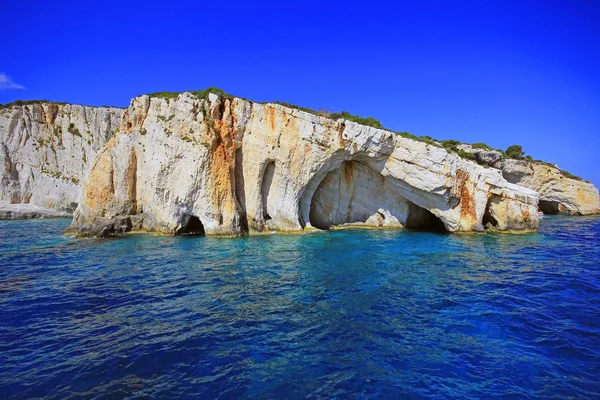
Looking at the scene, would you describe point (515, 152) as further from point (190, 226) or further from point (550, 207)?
point (190, 226)

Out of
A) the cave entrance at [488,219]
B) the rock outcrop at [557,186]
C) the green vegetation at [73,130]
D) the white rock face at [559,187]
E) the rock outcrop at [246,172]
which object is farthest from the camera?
the green vegetation at [73,130]

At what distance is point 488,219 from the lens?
28.8 m

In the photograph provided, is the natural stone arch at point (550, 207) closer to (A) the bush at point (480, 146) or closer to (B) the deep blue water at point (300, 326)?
(A) the bush at point (480, 146)

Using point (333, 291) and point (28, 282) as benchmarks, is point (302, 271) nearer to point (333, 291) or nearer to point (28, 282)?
point (333, 291)

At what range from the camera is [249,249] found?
20266 millimetres

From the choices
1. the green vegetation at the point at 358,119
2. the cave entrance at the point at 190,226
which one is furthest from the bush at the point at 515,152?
the cave entrance at the point at 190,226

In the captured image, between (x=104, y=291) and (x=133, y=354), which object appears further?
(x=104, y=291)

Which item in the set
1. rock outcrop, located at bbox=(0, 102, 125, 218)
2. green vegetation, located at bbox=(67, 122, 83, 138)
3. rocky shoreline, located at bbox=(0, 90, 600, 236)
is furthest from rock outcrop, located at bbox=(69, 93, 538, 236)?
green vegetation, located at bbox=(67, 122, 83, 138)

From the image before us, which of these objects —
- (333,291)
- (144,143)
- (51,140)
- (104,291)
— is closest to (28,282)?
(104,291)

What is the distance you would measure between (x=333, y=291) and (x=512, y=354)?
5.87 metres

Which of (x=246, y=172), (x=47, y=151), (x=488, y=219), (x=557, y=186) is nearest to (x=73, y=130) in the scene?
(x=47, y=151)

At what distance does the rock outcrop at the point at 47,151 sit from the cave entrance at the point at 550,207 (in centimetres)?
6365

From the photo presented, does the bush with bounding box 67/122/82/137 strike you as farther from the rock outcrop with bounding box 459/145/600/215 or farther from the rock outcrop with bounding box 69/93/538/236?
the rock outcrop with bounding box 459/145/600/215

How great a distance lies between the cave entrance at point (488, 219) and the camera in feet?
90.8
